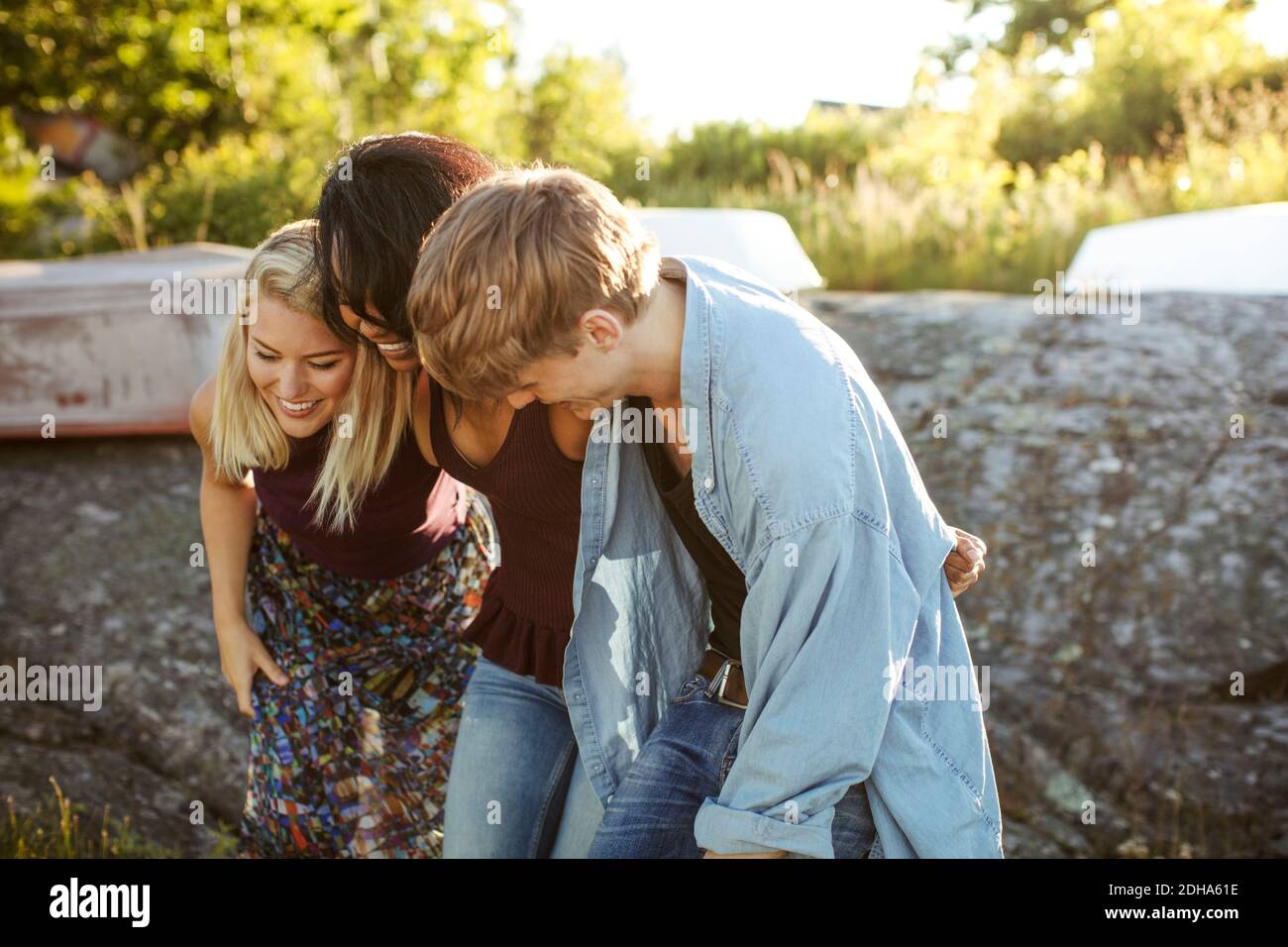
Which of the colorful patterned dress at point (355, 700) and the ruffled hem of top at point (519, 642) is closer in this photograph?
the ruffled hem of top at point (519, 642)

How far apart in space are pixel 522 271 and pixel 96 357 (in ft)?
12.0

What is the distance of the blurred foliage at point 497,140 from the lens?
7.92 m

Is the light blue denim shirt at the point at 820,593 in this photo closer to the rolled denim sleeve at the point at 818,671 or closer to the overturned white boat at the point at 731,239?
the rolled denim sleeve at the point at 818,671

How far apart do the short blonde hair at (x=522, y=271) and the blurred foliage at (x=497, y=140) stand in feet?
16.3

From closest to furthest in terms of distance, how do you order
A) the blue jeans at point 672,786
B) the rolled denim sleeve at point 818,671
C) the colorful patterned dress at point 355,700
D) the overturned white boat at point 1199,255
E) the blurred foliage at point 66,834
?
the rolled denim sleeve at point 818,671, the blue jeans at point 672,786, the colorful patterned dress at point 355,700, the blurred foliage at point 66,834, the overturned white boat at point 1199,255

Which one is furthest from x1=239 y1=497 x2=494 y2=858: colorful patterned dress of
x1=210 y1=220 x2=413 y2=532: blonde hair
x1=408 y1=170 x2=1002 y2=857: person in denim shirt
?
x1=408 y1=170 x2=1002 y2=857: person in denim shirt

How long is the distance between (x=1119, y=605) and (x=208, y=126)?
1115 cm

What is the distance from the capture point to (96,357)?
4734mm

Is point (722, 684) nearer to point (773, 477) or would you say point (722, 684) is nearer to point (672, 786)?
point (672, 786)

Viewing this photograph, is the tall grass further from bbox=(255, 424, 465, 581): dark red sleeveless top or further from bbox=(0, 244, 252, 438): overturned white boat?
bbox=(255, 424, 465, 581): dark red sleeveless top

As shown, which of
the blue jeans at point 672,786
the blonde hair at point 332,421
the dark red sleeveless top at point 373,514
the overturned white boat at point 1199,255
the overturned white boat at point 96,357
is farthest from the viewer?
the overturned white boat at point 1199,255

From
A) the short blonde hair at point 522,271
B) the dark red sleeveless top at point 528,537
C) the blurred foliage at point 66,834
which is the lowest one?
the blurred foliage at point 66,834

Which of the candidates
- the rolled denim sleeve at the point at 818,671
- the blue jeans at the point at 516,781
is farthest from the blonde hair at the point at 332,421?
the rolled denim sleeve at the point at 818,671
